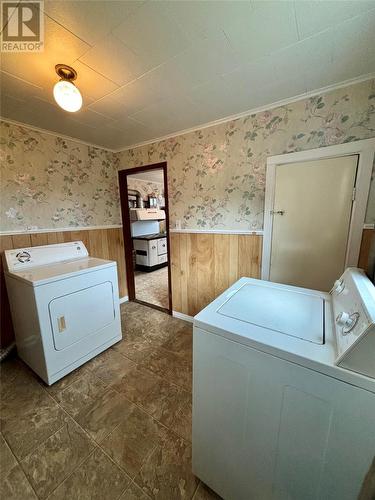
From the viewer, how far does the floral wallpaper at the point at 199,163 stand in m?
1.47

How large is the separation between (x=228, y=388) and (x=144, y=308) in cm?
228

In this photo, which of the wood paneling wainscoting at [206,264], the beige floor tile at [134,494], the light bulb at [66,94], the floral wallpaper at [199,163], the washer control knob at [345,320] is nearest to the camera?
the washer control knob at [345,320]

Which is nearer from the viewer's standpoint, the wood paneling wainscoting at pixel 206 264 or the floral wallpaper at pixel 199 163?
the floral wallpaper at pixel 199 163

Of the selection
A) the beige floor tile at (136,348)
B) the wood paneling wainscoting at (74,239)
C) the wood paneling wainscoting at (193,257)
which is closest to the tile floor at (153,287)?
the wood paneling wainscoting at (74,239)

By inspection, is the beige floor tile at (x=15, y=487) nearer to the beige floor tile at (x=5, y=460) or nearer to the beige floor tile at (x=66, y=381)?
the beige floor tile at (x=5, y=460)

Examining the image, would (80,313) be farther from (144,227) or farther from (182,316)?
(144,227)

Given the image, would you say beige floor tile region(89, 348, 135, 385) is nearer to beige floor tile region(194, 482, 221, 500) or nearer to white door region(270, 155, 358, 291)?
beige floor tile region(194, 482, 221, 500)

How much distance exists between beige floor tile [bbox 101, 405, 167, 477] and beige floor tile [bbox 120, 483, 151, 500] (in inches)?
A: 2.1

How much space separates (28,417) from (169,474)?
1.06 meters

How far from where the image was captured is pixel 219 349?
31.9 inches

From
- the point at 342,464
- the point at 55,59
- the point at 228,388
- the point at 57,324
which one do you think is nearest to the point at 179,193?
the point at 55,59

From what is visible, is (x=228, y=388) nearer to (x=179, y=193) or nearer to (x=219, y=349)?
(x=219, y=349)

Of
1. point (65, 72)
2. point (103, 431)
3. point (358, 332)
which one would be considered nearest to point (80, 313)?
point (103, 431)

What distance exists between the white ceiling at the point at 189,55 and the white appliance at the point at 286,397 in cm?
128
